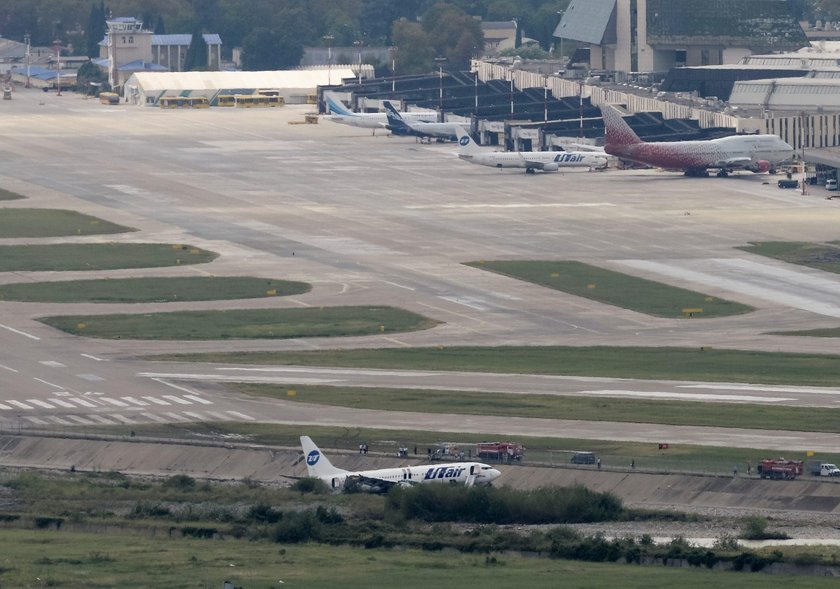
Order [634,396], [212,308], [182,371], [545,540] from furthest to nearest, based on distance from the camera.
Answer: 1. [212,308]
2. [182,371]
3. [634,396]
4. [545,540]

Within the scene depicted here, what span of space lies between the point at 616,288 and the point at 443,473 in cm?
6587

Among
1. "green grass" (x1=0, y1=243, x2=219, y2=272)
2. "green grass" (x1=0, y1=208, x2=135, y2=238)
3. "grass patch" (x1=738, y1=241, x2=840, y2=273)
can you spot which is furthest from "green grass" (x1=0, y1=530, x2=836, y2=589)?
"green grass" (x1=0, y1=208, x2=135, y2=238)

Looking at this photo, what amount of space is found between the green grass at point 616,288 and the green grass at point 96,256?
24649 millimetres

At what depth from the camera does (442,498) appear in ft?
276

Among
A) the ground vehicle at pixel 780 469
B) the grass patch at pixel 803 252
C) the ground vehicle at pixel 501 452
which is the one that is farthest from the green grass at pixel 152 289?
the ground vehicle at pixel 780 469

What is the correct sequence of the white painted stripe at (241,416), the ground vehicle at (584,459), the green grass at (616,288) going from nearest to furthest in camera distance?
1. the ground vehicle at (584,459)
2. the white painted stripe at (241,416)
3. the green grass at (616,288)

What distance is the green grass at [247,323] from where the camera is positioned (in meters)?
132

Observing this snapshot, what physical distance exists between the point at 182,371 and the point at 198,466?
23.5 meters

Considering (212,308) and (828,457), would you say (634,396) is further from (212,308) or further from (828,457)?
(212,308)

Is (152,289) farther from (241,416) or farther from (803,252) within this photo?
(803,252)

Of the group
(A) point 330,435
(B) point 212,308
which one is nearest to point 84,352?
(B) point 212,308

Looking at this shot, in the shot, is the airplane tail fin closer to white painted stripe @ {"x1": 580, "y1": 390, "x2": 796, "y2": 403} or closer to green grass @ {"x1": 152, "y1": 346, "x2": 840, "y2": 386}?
white painted stripe @ {"x1": 580, "y1": 390, "x2": 796, "y2": 403}

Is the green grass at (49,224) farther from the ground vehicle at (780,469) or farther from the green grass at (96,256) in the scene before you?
the ground vehicle at (780,469)

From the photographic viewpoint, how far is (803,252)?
16738 centimetres
